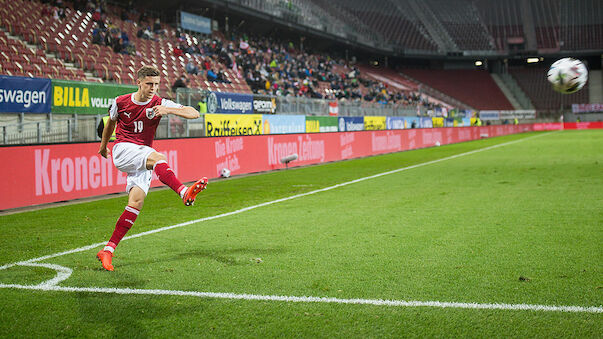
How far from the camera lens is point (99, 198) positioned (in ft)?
42.4

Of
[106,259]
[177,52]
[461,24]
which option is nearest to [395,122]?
[177,52]

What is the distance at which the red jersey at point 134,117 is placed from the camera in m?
6.05

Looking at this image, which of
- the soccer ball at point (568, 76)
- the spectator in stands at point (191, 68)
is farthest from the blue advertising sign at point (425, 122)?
the soccer ball at point (568, 76)

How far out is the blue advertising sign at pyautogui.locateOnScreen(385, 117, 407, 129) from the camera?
121 feet

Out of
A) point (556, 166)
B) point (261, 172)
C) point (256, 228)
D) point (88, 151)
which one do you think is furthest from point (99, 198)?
point (556, 166)

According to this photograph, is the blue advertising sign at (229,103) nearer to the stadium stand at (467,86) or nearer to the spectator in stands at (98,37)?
the spectator in stands at (98,37)

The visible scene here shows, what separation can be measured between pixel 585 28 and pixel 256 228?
85886 millimetres

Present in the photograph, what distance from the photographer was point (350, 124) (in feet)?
102

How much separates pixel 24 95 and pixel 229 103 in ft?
26.9

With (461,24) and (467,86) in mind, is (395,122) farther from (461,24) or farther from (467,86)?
(461,24)

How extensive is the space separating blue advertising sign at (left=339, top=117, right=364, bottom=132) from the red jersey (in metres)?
24.2

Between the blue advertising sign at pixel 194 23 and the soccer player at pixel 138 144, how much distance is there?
29.1m

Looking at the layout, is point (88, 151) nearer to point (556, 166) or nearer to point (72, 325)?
point (72, 325)

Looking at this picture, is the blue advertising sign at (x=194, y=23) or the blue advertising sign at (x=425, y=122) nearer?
the blue advertising sign at (x=194, y=23)
